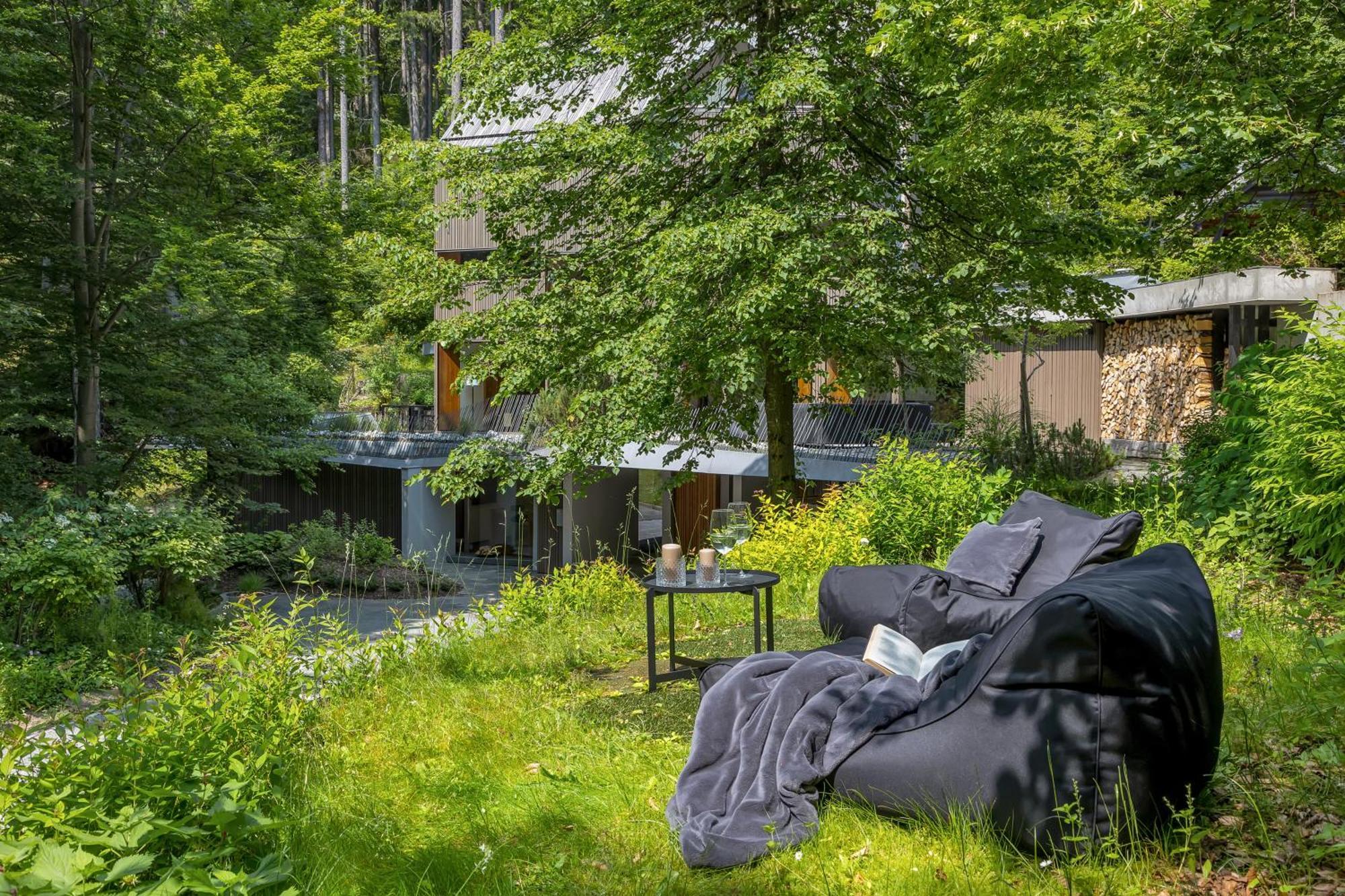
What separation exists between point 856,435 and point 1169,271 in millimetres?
5160

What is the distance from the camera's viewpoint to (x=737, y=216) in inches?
338

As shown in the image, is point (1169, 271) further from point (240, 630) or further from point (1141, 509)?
point (240, 630)

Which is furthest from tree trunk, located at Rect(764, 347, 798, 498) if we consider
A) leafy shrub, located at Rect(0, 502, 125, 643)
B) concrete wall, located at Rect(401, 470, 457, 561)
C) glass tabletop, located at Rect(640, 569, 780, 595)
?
concrete wall, located at Rect(401, 470, 457, 561)

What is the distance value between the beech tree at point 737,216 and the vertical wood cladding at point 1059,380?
7424 mm

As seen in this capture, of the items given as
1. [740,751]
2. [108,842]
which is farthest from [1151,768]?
[108,842]

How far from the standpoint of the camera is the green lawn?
299cm

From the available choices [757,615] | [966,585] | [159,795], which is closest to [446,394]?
[757,615]

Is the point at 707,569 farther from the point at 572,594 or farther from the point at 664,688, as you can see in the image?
the point at 572,594

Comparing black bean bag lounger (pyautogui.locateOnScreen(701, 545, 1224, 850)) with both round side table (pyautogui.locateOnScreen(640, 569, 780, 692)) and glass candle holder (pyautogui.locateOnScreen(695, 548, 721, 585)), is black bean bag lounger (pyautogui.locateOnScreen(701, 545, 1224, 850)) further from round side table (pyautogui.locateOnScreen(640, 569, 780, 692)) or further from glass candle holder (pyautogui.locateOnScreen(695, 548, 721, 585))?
glass candle holder (pyautogui.locateOnScreen(695, 548, 721, 585))

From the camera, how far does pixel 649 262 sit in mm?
8609

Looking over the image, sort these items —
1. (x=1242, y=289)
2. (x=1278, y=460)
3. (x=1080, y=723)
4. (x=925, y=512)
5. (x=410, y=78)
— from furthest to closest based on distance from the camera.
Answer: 1. (x=410, y=78)
2. (x=1242, y=289)
3. (x=925, y=512)
4. (x=1278, y=460)
5. (x=1080, y=723)

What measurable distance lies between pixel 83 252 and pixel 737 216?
8.55 m

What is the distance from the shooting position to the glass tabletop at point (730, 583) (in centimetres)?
511

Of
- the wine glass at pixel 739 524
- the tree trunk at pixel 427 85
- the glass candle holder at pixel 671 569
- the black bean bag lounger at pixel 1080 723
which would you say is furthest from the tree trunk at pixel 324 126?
the black bean bag lounger at pixel 1080 723
